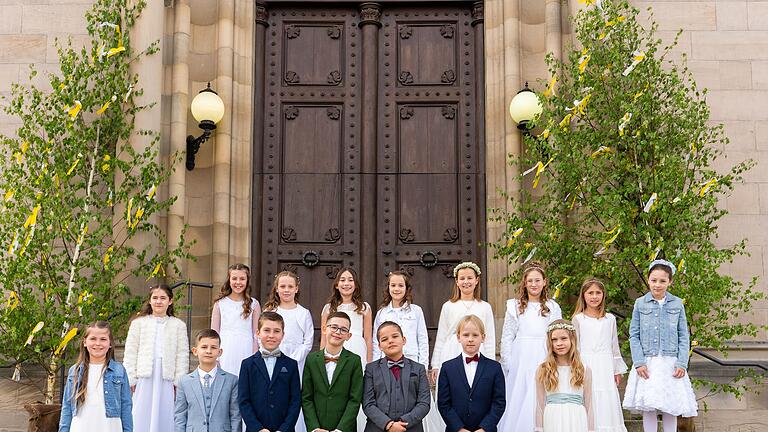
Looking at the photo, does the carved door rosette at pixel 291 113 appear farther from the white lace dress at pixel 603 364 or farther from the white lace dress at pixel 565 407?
the white lace dress at pixel 565 407

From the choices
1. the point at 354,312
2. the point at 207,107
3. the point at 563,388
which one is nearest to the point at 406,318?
the point at 354,312

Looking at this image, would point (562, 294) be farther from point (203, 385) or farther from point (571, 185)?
point (203, 385)

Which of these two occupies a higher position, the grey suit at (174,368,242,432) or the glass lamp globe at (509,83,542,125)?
the glass lamp globe at (509,83,542,125)

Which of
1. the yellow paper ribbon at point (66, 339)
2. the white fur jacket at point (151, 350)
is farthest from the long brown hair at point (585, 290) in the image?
the yellow paper ribbon at point (66, 339)

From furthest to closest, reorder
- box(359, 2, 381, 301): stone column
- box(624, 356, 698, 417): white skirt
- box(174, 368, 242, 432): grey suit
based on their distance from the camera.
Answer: box(359, 2, 381, 301): stone column < box(624, 356, 698, 417): white skirt < box(174, 368, 242, 432): grey suit

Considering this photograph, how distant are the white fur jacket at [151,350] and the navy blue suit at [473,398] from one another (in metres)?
2.32

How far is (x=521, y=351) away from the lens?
29.1ft

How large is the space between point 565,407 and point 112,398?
3.21 metres

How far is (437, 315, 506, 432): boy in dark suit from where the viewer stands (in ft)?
24.7

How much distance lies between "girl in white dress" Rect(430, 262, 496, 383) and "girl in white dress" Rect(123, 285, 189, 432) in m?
2.09

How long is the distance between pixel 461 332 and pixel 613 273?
8.23ft

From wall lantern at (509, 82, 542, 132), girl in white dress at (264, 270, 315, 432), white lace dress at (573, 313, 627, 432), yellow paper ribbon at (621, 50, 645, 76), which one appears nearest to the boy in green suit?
girl in white dress at (264, 270, 315, 432)

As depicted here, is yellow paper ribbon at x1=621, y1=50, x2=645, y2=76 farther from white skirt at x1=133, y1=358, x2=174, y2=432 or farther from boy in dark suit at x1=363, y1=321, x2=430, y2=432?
white skirt at x1=133, y1=358, x2=174, y2=432

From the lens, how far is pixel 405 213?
1151cm
